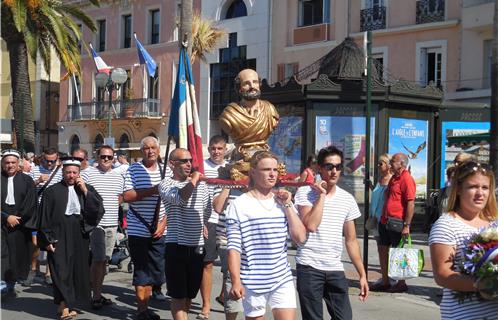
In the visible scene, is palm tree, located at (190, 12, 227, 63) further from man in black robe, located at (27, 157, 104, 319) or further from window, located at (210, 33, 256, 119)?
man in black robe, located at (27, 157, 104, 319)

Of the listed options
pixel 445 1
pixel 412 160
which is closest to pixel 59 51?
pixel 412 160

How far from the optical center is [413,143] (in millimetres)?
15531

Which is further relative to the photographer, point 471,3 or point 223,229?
point 471,3

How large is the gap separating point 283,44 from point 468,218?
26.9 metres

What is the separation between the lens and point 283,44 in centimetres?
3016

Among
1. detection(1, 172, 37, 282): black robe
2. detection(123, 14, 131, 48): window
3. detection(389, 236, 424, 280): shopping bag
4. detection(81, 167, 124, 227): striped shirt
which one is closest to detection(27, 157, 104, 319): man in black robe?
detection(81, 167, 124, 227): striped shirt

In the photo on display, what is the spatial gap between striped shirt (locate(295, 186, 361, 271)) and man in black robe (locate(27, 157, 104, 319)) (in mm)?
3238

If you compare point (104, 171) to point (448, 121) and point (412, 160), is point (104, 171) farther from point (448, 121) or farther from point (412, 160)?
point (448, 121)

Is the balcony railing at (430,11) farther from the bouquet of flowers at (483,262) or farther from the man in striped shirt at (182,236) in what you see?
the bouquet of flowers at (483,262)

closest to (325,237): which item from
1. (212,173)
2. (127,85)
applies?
(212,173)

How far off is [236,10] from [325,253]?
28.2m

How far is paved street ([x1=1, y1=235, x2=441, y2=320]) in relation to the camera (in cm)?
778

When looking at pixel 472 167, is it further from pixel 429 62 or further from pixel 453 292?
pixel 429 62

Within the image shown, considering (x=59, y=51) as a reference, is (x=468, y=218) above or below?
below
